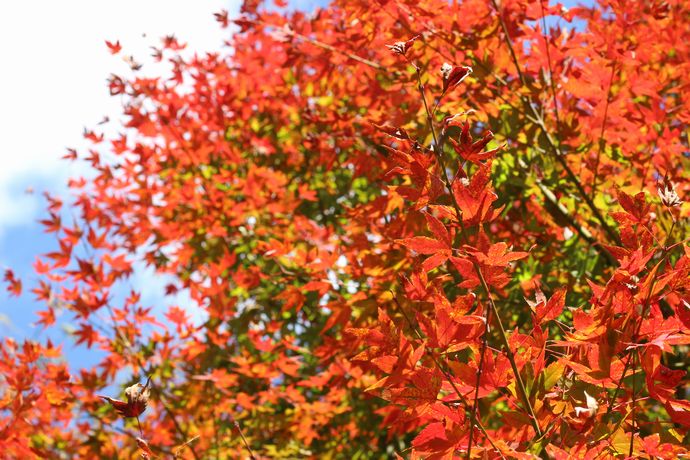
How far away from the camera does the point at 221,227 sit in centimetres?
443

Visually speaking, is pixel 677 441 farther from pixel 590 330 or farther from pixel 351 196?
pixel 351 196

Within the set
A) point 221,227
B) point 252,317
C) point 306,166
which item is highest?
point 306,166

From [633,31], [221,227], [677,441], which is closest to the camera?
[677,441]

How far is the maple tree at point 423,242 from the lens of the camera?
1.26 m

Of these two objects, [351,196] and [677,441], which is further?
[351,196]

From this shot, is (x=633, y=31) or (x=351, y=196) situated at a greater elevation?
(x=351, y=196)

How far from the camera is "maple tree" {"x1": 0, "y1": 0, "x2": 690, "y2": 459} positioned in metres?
1.26

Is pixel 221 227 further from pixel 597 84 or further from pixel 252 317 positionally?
pixel 597 84

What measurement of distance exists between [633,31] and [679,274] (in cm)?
253

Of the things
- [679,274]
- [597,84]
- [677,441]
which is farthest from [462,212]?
[597,84]

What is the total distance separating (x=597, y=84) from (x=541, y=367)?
1587 mm

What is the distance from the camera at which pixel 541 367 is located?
130 centimetres

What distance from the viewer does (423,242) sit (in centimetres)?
124

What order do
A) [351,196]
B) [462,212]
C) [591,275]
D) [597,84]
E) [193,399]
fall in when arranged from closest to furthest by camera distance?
1. [462,212]
2. [597,84]
3. [591,275]
4. [193,399]
5. [351,196]
